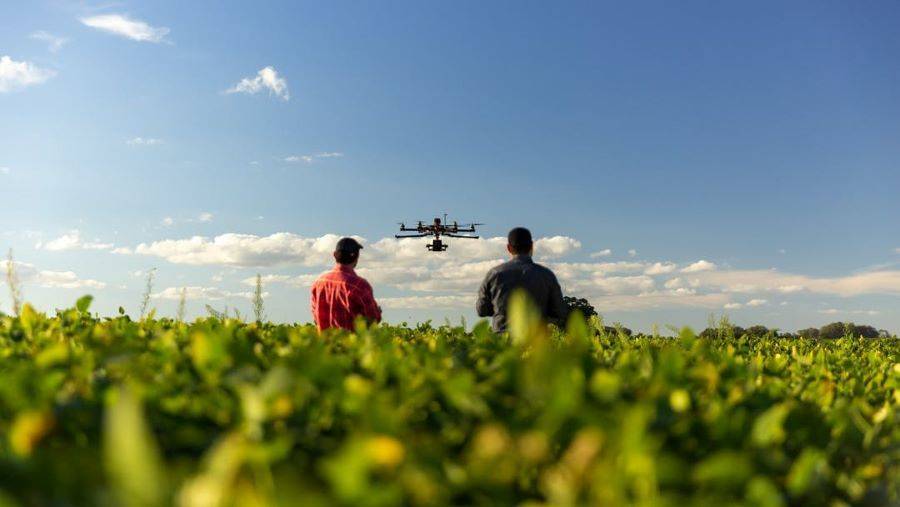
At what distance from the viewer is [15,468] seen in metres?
1.75

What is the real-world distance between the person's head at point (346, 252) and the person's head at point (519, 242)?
6.42ft

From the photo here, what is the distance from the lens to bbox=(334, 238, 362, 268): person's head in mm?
9797

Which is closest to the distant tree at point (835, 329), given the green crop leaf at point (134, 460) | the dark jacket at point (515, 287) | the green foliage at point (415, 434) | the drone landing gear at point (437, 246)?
the dark jacket at point (515, 287)

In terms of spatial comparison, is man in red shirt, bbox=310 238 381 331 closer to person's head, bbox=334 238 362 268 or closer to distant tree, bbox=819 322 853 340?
person's head, bbox=334 238 362 268

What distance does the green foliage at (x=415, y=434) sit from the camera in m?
1.61

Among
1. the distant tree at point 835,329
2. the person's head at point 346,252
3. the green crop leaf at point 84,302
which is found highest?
the person's head at point 346,252

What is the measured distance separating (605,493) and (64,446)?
1.49m

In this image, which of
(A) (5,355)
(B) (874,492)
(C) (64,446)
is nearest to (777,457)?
(B) (874,492)

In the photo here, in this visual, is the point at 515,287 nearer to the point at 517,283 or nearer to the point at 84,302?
the point at 517,283

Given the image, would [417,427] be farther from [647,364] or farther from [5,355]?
[5,355]

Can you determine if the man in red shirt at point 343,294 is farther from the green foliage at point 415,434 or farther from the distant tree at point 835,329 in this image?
the distant tree at point 835,329

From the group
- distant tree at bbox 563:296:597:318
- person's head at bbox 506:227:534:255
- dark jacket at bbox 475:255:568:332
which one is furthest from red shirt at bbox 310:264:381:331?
distant tree at bbox 563:296:597:318

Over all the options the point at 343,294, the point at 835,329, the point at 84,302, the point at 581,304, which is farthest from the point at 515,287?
the point at 581,304

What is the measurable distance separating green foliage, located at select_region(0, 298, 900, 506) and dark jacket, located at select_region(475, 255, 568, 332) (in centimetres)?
632
